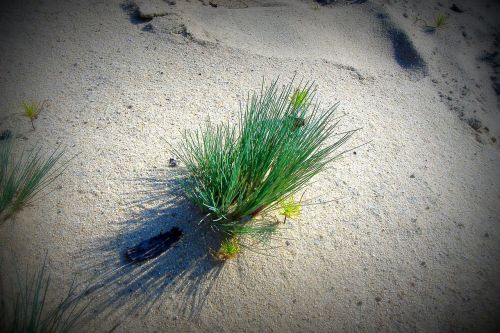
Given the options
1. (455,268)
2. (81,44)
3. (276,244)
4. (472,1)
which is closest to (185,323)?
(276,244)

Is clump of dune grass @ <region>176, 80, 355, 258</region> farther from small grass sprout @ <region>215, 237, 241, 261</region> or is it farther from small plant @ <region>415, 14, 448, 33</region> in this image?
small plant @ <region>415, 14, 448, 33</region>

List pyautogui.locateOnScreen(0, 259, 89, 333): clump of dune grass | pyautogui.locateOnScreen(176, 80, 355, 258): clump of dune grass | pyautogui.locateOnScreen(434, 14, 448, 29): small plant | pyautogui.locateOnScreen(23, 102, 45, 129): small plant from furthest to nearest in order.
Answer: pyautogui.locateOnScreen(434, 14, 448, 29): small plant, pyautogui.locateOnScreen(23, 102, 45, 129): small plant, pyautogui.locateOnScreen(176, 80, 355, 258): clump of dune grass, pyautogui.locateOnScreen(0, 259, 89, 333): clump of dune grass

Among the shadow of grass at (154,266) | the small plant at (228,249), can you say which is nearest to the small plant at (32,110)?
the shadow of grass at (154,266)

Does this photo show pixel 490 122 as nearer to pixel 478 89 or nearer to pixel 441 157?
pixel 478 89

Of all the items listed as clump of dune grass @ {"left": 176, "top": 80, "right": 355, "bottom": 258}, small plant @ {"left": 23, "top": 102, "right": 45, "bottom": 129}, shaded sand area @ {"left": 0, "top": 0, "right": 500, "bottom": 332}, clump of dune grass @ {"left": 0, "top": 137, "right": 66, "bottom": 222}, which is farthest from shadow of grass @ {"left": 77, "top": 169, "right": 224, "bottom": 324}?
small plant @ {"left": 23, "top": 102, "right": 45, "bottom": 129}

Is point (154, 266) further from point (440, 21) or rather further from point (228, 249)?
point (440, 21)

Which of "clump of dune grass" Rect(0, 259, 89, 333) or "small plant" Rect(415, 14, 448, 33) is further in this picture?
"small plant" Rect(415, 14, 448, 33)

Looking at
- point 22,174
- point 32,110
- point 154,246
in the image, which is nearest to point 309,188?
point 154,246

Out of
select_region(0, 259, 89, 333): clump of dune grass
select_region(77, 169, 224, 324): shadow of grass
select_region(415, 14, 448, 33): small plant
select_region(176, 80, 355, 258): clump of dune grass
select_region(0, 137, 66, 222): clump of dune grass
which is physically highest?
select_region(415, 14, 448, 33): small plant
